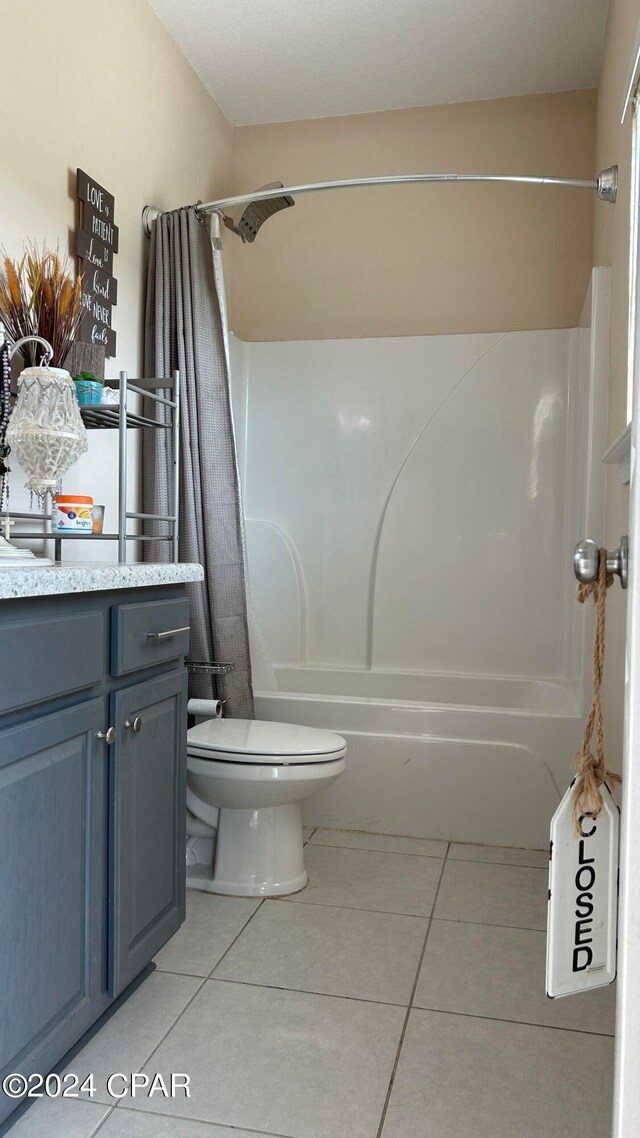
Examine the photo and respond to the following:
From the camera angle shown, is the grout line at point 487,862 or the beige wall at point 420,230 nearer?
the grout line at point 487,862

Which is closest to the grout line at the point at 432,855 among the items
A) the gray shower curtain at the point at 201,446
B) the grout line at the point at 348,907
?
the grout line at the point at 348,907

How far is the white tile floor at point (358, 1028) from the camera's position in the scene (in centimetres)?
138

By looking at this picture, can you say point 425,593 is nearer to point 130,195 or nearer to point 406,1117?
point 130,195

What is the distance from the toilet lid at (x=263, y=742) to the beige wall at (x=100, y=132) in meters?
0.60

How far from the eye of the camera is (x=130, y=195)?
2547 mm

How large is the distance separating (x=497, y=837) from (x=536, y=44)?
8.75 ft

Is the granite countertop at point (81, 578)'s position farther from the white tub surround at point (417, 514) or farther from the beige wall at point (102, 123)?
the white tub surround at point (417, 514)

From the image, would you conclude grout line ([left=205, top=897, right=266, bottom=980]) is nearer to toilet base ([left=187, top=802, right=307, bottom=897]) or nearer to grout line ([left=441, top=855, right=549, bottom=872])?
toilet base ([left=187, top=802, right=307, bottom=897])

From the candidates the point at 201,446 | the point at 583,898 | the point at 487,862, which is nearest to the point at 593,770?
the point at 583,898

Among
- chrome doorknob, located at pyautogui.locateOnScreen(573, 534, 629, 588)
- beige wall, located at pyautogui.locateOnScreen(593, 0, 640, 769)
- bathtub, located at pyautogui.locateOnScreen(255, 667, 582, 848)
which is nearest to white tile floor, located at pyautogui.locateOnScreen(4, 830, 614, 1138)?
bathtub, located at pyautogui.locateOnScreen(255, 667, 582, 848)

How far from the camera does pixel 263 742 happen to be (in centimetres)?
221

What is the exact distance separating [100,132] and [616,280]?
149 centimetres

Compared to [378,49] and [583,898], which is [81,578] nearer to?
[583,898]

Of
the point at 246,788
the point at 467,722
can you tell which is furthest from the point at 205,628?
the point at 467,722
